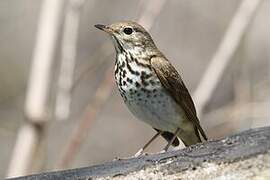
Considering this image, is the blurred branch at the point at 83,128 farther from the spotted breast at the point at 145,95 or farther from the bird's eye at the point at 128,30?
the bird's eye at the point at 128,30

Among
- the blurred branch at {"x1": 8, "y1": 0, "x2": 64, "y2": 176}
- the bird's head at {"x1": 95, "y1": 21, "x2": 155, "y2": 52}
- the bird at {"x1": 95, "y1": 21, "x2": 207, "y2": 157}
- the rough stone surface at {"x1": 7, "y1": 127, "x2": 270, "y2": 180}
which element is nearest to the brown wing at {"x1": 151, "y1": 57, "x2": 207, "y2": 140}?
the bird at {"x1": 95, "y1": 21, "x2": 207, "y2": 157}

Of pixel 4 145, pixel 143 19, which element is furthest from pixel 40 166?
pixel 4 145

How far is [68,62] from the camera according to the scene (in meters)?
4.54

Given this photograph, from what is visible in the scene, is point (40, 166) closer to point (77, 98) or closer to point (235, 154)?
point (235, 154)

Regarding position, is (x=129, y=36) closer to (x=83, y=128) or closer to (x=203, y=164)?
(x=83, y=128)

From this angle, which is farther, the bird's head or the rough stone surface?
the bird's head

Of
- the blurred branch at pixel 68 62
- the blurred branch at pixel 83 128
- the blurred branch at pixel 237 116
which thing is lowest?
the blurred branch at pixel 237 116

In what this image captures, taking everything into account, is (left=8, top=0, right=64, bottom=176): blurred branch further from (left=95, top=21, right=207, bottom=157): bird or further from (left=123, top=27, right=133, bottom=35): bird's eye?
(left=123, top=27, right=133, bottom=35): bird's eye

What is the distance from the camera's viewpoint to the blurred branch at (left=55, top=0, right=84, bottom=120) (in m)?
4.49

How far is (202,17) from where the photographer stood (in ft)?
29.5

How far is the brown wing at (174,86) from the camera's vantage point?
15.0 ft

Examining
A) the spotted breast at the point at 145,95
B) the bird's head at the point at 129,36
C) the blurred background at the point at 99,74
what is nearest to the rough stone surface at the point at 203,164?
the spotted breast at the point at 145,95

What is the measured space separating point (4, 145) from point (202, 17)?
111 inches

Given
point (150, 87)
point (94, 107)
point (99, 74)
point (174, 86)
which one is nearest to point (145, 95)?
point (150, 87)
